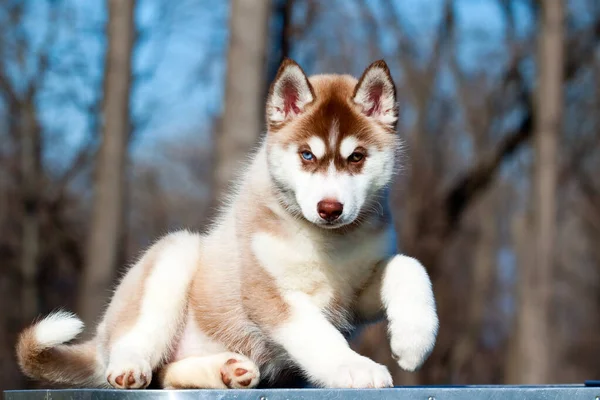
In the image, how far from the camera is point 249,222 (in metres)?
4.73

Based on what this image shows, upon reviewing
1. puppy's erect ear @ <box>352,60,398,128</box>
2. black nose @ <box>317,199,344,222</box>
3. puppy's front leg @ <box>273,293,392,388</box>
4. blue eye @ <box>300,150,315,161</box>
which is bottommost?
puppy's front leg @ <box>273,293,392,388</box>

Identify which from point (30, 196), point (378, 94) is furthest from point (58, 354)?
point (30, 196)

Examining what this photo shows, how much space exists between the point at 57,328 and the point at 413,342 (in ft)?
6.14

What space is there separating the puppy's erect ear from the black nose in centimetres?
78

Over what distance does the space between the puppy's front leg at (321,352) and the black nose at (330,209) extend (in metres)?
0.46

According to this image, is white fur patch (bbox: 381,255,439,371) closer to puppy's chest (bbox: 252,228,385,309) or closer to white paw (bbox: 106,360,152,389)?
puppy's chest (bbox: 252,228,385,309)

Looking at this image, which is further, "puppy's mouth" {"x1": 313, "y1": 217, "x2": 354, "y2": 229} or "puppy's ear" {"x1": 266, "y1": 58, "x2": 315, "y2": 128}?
"puppy's ear" {"x1": 266, "y1": 58, "x2": 315, "y2": 128}

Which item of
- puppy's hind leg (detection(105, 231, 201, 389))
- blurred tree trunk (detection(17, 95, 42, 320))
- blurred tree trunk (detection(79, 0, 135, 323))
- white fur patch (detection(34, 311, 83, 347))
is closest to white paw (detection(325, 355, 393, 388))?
puppy's hind leg (detection(105, 231, 201, 389))

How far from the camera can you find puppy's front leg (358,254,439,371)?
396 cm

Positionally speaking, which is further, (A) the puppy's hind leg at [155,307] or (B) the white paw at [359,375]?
(A) the puppy's hind leg at [155,307]

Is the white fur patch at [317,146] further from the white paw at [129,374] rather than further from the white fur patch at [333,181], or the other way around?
the white paw at [129,374]

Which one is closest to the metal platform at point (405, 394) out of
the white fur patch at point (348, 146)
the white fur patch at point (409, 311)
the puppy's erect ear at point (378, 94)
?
the white fur patch at point (409, 311)

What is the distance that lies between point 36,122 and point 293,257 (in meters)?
18.5

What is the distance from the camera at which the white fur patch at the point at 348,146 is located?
4.47m
